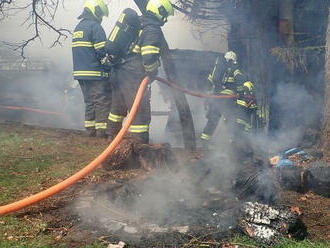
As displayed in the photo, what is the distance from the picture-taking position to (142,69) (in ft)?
17.4

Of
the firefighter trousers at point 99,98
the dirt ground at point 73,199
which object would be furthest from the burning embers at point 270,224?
the firefighter trousers at point 99,98

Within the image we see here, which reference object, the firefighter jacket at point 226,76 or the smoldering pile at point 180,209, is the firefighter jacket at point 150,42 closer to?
the smoldering pile at point 180,209

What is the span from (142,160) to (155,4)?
2.32 m

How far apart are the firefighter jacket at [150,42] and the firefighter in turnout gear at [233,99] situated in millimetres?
3132

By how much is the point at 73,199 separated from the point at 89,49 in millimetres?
3575

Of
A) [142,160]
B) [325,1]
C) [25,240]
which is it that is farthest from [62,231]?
[325,1]

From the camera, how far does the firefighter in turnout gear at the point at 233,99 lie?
25.0ft

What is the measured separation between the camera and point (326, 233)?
300 centimetres

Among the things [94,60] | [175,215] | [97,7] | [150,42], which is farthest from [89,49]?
[175,215]

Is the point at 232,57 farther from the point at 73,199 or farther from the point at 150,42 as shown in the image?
the point at 73,199

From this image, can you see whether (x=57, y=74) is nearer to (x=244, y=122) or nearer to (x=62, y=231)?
(x=244, y=122)

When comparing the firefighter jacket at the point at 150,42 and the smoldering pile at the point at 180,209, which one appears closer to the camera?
the smoldering pile at the point at 180,209

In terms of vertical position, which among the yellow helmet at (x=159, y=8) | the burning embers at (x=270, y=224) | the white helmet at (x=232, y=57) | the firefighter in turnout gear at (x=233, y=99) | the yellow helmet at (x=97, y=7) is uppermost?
the yellow helmet at (x=97, y=7)

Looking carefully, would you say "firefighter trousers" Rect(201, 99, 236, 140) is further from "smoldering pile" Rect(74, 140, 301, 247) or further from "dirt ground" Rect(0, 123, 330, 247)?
"smoldering pile" Rect(74, 140, 301, 247)
